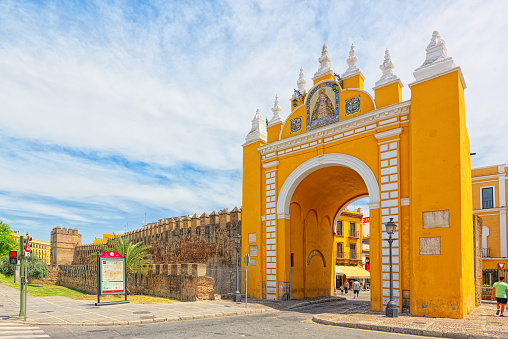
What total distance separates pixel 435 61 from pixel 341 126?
453 cm

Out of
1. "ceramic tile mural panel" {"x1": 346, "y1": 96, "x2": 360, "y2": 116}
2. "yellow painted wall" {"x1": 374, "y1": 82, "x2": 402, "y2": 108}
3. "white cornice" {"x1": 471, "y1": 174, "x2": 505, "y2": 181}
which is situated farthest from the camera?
"white cornice" {"x1": 471, "y1": 174, "x2": 505, "y2": 181}

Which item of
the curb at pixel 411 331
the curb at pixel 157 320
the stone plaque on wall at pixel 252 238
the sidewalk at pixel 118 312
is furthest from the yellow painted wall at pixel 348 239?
the curb at pixel 411 331

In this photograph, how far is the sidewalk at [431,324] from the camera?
10305mm

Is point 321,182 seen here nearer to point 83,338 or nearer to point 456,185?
point 456,185

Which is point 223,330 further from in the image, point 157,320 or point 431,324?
point 431,324

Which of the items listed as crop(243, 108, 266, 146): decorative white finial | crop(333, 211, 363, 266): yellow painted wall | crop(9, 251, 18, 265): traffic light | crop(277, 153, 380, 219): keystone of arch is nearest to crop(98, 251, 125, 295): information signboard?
crop(9, 251, 18, 265): traffic light

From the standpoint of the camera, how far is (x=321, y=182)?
68.9 ft

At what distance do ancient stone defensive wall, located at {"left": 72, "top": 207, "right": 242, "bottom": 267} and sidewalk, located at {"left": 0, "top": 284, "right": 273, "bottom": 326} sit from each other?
773cm

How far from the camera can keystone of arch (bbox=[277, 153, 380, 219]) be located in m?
16.3

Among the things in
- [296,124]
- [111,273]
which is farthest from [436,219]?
[111,273]

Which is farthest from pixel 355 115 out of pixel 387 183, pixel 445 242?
pixel 445 242

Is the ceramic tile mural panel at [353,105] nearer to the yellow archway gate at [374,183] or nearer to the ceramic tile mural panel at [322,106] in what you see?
the yellow archway gate at [374,183]

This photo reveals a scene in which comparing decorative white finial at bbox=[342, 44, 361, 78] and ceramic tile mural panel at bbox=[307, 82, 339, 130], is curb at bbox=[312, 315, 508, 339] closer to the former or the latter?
ceramic tile mural panel at bbox=[307, 82, 339, 130]

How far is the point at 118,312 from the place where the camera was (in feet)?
46.5
